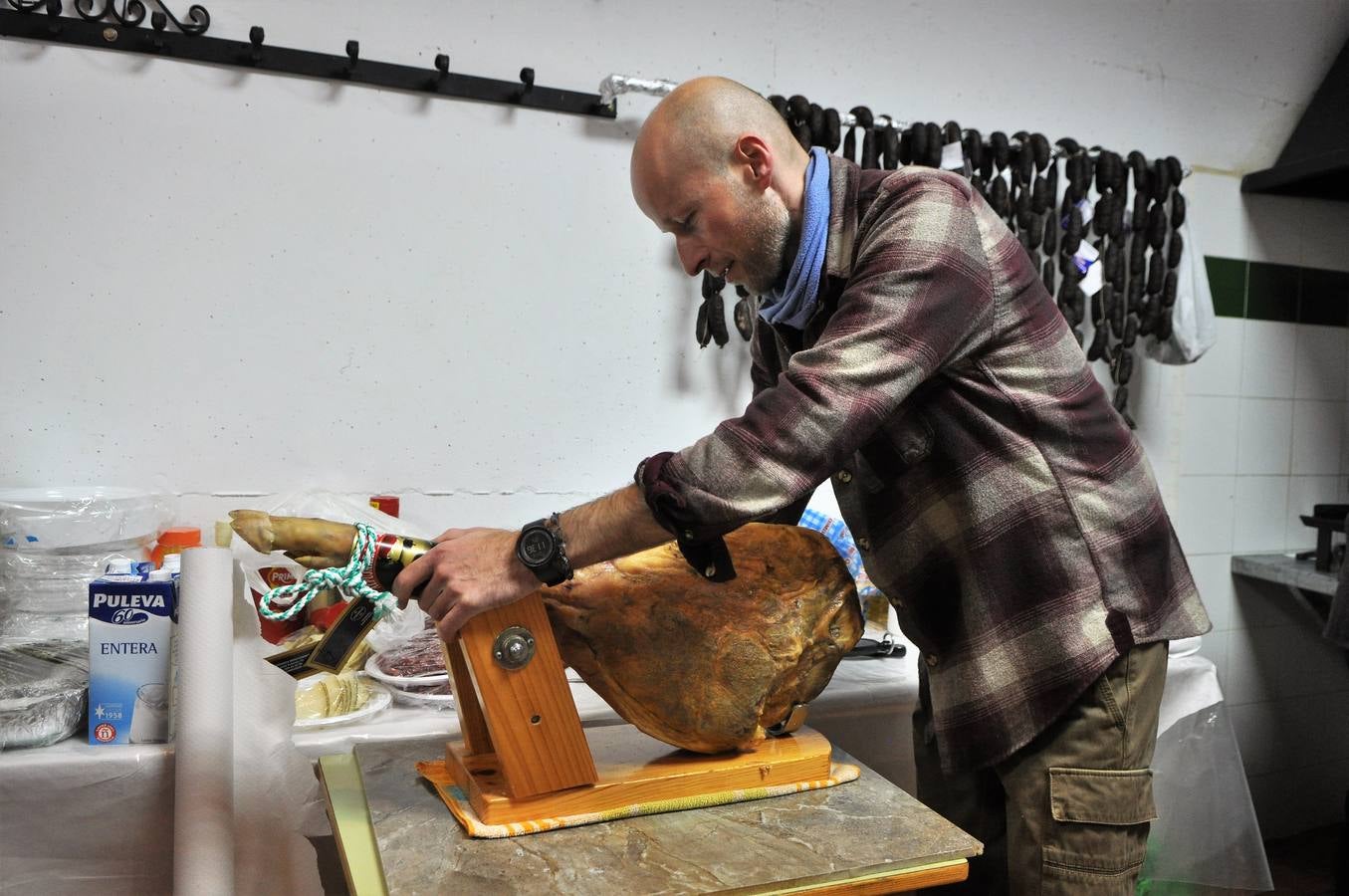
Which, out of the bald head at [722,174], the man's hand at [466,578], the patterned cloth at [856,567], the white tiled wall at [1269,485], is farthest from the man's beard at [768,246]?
the white tiled wall at [1269,485]

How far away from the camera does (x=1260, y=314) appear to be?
3674 mm

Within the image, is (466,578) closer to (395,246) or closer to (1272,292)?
(395,246)

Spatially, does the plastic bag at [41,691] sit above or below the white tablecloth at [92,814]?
above

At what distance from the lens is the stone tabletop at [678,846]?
3.80 feet

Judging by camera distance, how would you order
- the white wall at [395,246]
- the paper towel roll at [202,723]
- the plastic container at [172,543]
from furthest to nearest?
1. the white wall at [395,246]
2. the plastic container at [172,543]
3. the paper towel roll at [202,723]

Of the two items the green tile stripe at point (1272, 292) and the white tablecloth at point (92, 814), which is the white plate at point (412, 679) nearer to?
the white tablecloth at point (92, 814)

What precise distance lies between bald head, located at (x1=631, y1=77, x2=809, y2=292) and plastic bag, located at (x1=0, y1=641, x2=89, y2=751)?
4.36 ft

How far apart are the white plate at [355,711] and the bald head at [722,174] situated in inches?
43.0

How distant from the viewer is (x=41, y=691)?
5.92ft

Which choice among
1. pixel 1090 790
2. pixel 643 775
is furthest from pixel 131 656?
pixel 1090 790

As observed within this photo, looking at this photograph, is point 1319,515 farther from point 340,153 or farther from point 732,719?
point 340,153

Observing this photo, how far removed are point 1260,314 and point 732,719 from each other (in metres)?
3.16

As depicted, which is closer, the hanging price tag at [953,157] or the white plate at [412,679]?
the white plate at [412,679]

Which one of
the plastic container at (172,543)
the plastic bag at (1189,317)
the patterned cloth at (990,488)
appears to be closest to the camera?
the patterned cloth at (990,488)
